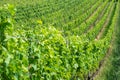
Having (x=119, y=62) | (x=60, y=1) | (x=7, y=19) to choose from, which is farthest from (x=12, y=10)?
(x=60, y=1)

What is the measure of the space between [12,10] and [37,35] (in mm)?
2198

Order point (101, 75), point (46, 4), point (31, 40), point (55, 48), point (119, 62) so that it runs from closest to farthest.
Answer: point (31, 40)
point (55, 48)
point (101, 75)
point (119, 62)
point (46, 4)

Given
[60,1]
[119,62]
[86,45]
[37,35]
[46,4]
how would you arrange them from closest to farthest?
[37,35] → [86,45] → [119,62] → [46,4] → [60,1]

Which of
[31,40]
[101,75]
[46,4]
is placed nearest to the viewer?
[31,40]

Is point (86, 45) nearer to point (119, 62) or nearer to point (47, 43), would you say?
point (47, 43)

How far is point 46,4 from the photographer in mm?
47875

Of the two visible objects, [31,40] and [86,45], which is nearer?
[31,40]

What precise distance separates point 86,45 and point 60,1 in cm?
3994

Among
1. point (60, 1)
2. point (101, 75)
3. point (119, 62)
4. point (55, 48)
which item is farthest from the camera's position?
point (60, 1)

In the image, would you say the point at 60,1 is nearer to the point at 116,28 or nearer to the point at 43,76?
the point at 116,28

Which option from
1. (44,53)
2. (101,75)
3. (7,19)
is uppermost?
(7,19)

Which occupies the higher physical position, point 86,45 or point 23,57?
point 23,57

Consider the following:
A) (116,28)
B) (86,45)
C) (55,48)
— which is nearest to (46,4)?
(116,28)

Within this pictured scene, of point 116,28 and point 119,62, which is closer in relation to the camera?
point 119,62
